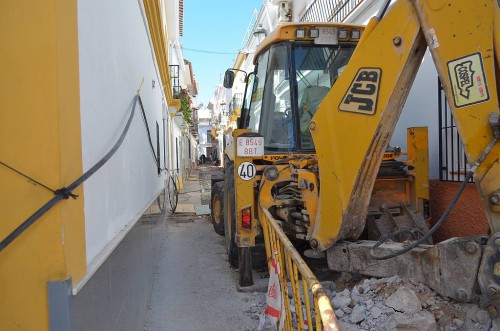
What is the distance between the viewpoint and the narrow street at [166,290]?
2.19 meters

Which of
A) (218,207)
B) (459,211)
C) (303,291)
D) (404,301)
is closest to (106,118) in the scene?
(303,291)

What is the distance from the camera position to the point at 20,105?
1595mm

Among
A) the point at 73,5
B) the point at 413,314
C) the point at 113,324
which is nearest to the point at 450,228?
the point at 413,314

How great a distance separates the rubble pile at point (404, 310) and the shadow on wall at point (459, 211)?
151cm

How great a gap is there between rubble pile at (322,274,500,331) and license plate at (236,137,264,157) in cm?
190

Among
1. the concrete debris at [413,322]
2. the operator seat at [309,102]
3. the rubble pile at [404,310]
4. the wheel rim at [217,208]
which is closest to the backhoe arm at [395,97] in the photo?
the rubble pile at [404,310]

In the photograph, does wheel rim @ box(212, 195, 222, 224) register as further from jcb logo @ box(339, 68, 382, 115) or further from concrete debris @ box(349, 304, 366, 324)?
jcb logo @ box(339, 68, 382, 115)

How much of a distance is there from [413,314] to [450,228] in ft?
7.62

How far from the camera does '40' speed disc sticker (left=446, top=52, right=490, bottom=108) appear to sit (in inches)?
96.0

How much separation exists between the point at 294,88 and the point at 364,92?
1998 millimetres

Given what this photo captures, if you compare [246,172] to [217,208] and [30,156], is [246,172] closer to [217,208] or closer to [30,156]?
[30,156]

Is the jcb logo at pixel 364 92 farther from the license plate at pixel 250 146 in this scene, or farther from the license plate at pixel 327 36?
the license plate at pixel 327 36

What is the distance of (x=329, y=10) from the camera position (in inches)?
425

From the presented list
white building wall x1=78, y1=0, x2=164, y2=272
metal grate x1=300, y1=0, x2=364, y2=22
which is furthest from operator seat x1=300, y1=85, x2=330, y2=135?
metal grate x1=300, y1=0, x2=364, y2=22
